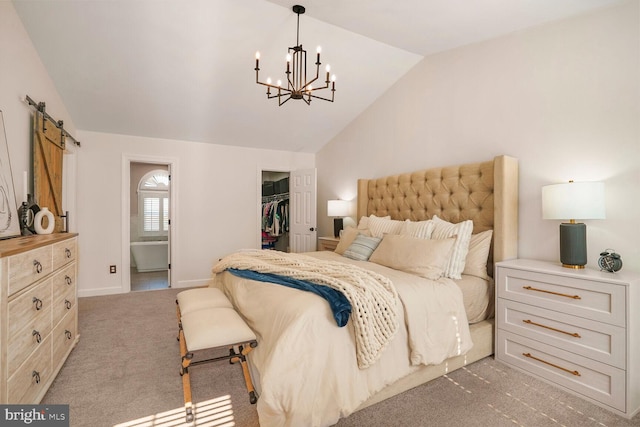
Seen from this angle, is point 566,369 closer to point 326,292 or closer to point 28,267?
point 326,292

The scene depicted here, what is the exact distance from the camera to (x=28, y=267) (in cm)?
162

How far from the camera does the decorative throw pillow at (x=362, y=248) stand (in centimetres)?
301

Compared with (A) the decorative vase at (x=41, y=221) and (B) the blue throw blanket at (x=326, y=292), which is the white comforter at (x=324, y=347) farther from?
(A) the decorative vase at (x=41, y=221)

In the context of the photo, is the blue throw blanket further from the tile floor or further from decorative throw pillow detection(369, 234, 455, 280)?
the tile floor

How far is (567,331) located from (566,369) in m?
0.24

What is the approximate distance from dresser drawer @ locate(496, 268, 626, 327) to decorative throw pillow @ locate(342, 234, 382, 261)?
111cm

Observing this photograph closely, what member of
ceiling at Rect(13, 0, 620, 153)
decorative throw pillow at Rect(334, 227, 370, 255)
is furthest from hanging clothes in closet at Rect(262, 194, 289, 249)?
decorative throw pillow at Rect(334, 227, 370, 255)

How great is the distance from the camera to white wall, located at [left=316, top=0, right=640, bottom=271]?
2.04 meters

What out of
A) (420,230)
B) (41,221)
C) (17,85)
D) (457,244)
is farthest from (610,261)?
(17,85)

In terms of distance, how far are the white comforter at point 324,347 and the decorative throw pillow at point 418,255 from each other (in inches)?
7.0

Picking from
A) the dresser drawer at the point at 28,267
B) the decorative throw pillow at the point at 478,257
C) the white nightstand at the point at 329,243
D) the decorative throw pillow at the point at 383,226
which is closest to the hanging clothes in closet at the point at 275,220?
the white nightstand at the point at 329,243

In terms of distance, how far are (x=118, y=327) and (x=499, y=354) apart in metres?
3.38

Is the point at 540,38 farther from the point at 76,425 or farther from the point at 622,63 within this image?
the point at 76,425

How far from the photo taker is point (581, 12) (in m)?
2.22
